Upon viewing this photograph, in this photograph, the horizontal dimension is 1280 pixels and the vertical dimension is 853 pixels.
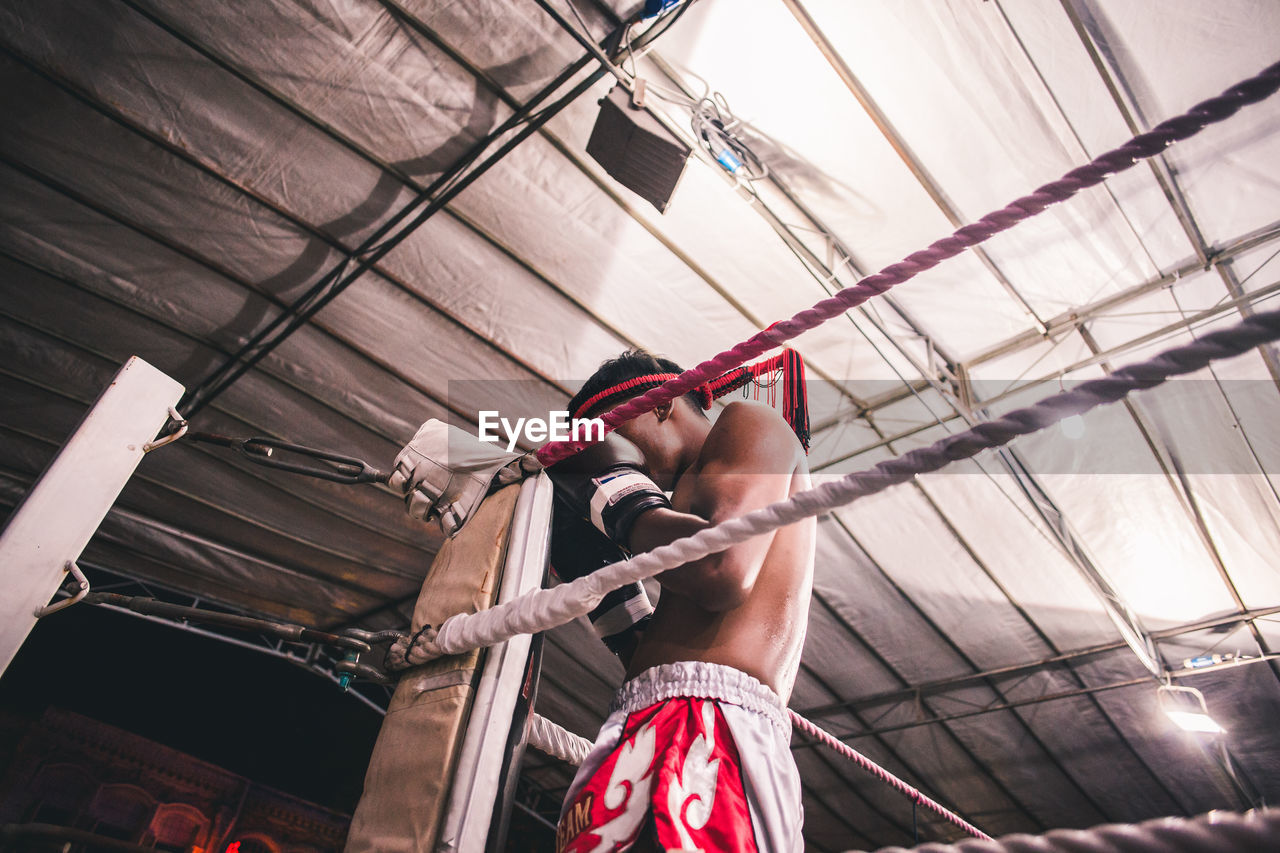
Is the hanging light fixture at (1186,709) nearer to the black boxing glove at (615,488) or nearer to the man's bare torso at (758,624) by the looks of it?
the man's bare torso at (758,624)

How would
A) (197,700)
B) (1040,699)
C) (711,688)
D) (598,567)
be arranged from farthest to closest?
1. (197,700)
2. (1040,699)
3. (598,567)
4. (711,688)

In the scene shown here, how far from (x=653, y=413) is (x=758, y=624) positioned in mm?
485

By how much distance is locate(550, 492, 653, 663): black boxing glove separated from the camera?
144cm

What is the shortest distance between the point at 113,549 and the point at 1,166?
4084 millimetres

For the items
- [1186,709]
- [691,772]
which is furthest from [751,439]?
[1186,709]

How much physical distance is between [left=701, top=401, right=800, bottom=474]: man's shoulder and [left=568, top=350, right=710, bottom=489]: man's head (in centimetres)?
16

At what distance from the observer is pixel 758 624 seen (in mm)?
1084

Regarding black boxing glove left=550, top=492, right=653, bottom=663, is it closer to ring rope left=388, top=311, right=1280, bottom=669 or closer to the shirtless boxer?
the shirtless boxer

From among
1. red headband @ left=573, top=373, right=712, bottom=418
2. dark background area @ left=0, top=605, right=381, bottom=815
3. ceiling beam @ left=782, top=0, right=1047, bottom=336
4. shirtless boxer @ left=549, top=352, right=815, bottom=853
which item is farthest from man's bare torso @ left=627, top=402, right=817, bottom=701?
dark background area @ left=0, top=605, right=381, bottom=815

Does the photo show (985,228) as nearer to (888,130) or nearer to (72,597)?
(72,597)

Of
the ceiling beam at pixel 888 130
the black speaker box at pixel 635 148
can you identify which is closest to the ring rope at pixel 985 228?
the black speaker box at pixel 635 148

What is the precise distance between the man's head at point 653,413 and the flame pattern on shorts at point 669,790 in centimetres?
49

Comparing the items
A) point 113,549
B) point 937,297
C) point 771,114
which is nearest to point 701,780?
point 771,114

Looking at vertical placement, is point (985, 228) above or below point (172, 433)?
below
